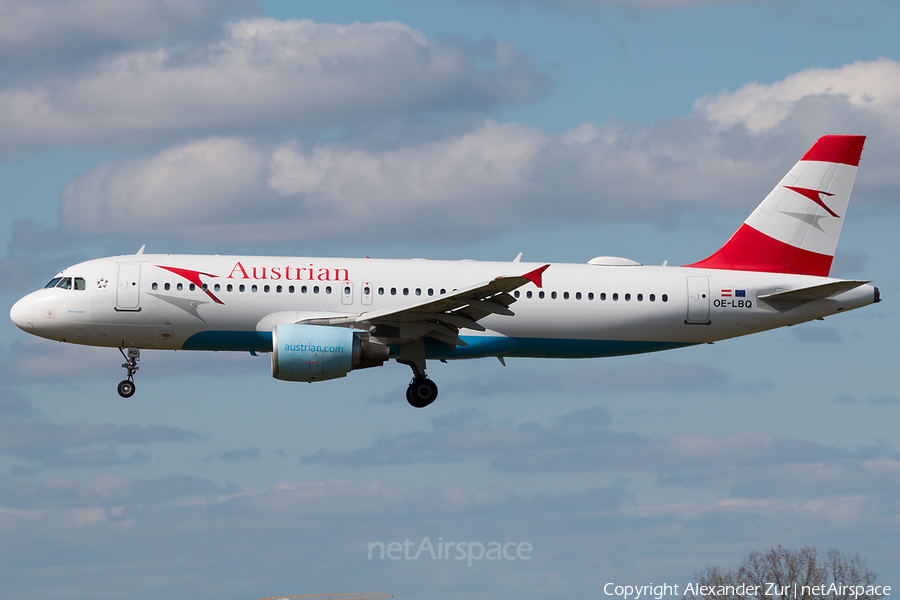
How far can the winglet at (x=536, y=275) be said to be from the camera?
36.1 m

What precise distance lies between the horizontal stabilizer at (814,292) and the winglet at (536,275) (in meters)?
8.96

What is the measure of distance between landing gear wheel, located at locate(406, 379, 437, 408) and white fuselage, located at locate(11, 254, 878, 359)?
3.33 ft

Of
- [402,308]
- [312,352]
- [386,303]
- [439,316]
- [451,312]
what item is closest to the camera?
[312,352]

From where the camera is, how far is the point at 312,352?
1490 inches

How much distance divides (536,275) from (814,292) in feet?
36.0

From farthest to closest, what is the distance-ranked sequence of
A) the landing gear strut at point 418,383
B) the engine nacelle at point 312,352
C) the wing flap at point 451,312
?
the landing gear strut at point 418,383, the engine nacelle at point 312,352, the wing flap at point 451,312

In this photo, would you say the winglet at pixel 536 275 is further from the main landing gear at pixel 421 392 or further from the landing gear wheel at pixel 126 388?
the landing gear wheel at pixel 126 388

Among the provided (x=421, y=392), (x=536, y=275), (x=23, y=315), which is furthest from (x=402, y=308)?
(x=23, y=315)

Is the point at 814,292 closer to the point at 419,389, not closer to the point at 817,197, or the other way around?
the point at 817,197

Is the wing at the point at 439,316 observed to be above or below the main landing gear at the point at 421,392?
above

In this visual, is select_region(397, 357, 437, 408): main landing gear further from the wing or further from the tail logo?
the tail logo

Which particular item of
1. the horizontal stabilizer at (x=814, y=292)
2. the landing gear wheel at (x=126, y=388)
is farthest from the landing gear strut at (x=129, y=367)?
the horizontal stabilizer at (x=814, y=292)

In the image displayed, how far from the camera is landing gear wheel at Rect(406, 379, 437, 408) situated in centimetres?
4081

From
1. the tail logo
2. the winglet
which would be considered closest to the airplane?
the winglet
